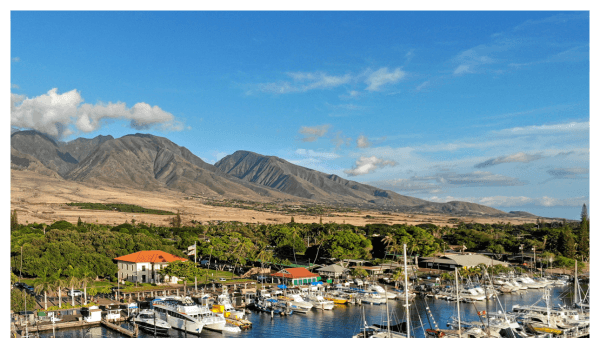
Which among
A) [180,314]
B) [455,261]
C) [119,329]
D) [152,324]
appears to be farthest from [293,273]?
[455,261]

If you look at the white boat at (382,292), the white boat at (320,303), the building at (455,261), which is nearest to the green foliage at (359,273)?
the white boat at (382,292)

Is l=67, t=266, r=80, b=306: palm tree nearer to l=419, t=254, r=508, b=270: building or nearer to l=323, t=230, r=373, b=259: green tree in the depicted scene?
l=323, t=230, r=373, b=259: green tree

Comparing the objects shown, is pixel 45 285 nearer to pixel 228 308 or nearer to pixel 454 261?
pixel 228 308

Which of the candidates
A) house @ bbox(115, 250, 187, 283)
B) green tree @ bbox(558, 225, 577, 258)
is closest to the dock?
house @ bbox(115, 250, 187, 283)

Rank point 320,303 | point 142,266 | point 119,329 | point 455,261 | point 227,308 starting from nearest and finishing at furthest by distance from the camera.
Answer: point 119,329 < point 227,308 < point 320,303 < point 142,266 < point 455,261

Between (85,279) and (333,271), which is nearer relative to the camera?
(85,279)
